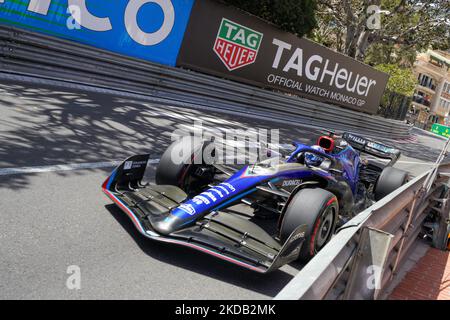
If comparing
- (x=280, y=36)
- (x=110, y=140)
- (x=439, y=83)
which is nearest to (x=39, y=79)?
(x=110, y=140)

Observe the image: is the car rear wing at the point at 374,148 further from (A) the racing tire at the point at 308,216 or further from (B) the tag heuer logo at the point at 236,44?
(B) the tag heuer logo at the point at 236,44

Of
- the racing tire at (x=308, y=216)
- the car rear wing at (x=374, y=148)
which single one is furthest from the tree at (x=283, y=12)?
the racing tire at (x=308, y=216)

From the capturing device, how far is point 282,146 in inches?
407

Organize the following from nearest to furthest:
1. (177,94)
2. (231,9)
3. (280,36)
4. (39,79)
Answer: (39,79) → (177,94) → (231,9) → (280,36)

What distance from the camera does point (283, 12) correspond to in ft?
50.6

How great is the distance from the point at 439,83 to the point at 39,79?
77.7 metres

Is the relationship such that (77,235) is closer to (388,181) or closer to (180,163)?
(180,163)

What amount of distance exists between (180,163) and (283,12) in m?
12.0

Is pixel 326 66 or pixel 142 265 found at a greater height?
pixel 326 66

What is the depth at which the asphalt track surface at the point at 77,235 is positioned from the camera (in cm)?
311

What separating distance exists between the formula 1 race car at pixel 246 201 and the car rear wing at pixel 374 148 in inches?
74.4

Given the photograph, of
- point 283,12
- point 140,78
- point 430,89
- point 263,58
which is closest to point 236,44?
point 263,58

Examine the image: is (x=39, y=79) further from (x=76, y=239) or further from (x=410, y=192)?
(x=410, y=192)

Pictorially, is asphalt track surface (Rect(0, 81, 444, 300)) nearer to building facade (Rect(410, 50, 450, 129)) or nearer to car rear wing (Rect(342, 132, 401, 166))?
car rear wing (Rect(342, 132, 401, 166))
